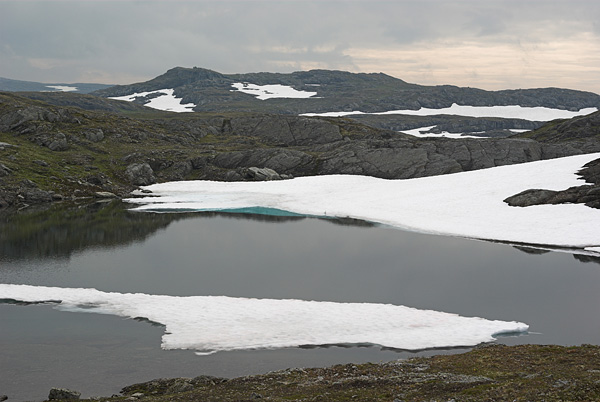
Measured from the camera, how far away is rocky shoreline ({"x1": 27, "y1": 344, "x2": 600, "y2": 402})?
58.1 feet

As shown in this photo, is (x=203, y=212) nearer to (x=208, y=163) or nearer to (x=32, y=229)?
(x=32, y=229)

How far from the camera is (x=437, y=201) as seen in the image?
74.5 meters

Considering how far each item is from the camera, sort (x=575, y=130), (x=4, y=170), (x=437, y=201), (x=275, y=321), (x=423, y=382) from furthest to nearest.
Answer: (x=575, y=130) → (x=4, y=170) → (x=437, y=201) → (x=275, y=321) → (x=423, y=382)

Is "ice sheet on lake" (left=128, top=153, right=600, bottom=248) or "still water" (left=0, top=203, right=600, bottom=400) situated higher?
"ice sheet on lake" (left=128, top=153, right=600, bottom=248)

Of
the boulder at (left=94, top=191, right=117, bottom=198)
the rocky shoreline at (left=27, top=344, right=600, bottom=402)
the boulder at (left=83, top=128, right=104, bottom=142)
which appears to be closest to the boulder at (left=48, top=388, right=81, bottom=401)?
the rocky shoreline at (left=27, top=344, right=600, bottom=402)

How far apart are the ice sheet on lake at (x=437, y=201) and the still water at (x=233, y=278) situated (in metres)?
4.81

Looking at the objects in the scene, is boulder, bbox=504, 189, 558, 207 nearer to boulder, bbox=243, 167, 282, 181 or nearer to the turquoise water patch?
the turquoise water patch

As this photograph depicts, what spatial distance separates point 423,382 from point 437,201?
2253 inches

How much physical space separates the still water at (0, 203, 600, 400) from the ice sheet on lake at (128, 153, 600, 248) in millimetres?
4814

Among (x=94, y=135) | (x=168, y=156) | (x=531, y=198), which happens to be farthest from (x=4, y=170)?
(x=531, y=198)

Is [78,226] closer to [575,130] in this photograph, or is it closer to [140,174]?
[140,174]

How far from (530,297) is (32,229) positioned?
2135 inches

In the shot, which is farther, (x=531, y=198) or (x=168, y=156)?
(x=168, y=156)

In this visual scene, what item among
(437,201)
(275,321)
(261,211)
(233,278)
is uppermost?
(437,201)
